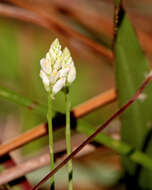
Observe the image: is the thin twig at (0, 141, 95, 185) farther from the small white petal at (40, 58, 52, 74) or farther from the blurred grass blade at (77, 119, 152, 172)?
the small white petal at (40, 58, 52, 74)

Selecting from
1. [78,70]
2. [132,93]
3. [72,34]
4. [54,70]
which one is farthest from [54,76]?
[78,70]

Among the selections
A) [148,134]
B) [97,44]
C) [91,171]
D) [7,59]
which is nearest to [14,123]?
[7,59]

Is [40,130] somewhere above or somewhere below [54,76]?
below

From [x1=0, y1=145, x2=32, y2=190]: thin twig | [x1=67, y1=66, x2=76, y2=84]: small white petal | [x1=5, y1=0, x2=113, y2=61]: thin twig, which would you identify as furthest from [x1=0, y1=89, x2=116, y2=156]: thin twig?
[x1=67, y1=66, x2=76, y2=84]: small white petal

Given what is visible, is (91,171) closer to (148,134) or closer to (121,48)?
(148,134)

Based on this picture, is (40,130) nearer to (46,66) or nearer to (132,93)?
(132,93)

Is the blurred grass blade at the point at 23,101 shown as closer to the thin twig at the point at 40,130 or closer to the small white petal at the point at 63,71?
the thin twig at the point at 40,130

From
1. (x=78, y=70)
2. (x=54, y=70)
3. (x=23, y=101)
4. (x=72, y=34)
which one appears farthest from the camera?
(x=78, y=70)
